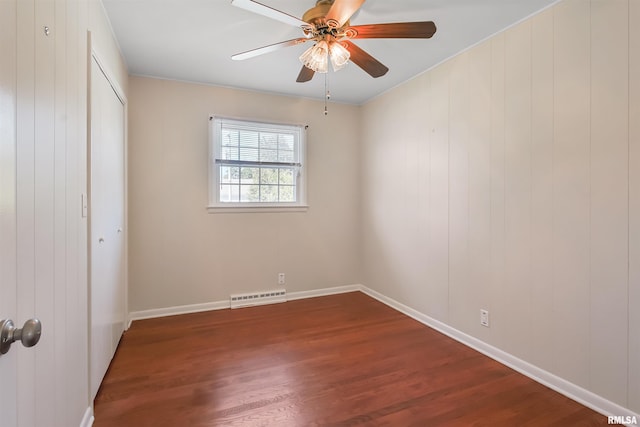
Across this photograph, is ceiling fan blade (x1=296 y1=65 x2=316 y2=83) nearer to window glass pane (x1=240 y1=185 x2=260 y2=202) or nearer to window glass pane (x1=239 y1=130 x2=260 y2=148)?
window glass pane (x1=239 y1=130 x2=260 y2=148)

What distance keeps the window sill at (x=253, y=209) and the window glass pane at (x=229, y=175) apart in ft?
1.01

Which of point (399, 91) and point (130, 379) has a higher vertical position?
point (399, 91)

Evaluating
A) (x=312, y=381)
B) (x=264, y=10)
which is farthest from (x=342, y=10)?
(x=312, y=381)

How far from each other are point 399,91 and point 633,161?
2220 millimetres

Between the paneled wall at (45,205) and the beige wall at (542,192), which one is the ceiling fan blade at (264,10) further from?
the beige wall at (542,192)

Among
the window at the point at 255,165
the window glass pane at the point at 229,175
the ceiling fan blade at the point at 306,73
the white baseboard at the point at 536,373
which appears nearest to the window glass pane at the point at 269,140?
the window at the point at 255,165

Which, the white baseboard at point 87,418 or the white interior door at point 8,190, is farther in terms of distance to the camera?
Result: the white baseboard at point 87,418

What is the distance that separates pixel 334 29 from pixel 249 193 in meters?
2.27

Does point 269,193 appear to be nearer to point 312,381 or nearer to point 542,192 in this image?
point 312,381

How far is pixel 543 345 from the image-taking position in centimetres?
203

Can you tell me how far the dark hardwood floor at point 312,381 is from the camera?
1.69 m

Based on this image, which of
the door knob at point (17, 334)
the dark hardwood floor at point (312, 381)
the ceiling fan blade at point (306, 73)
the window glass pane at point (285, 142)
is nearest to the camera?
the door knob at point (17, 334)

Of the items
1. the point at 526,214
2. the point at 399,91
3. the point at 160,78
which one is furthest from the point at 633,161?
the point at 160,78

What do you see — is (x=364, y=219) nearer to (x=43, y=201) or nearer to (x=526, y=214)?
(x=526, y=214)
